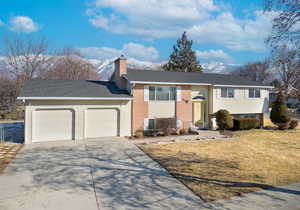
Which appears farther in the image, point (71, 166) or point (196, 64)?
point (196, 64)

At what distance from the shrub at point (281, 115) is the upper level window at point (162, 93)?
10.7m

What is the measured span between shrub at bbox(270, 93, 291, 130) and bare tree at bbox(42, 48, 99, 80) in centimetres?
3003

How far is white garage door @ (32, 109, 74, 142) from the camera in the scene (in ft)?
40.9

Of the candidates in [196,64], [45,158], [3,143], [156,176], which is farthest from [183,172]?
[196,64]

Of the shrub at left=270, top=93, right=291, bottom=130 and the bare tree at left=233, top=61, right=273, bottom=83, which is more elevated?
the bare tree at left=233, top=61, right=273, bottom=83

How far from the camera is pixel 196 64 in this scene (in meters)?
38.9

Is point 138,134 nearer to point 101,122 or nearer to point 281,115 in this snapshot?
point 101,122

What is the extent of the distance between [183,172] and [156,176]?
1.15 m

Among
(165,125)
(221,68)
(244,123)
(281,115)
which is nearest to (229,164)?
(165,125)

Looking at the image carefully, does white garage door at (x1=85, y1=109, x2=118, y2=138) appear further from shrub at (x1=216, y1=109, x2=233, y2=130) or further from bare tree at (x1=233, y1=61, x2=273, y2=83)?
bare tree at (x1=233, y1=61, x2=273, y2=83)

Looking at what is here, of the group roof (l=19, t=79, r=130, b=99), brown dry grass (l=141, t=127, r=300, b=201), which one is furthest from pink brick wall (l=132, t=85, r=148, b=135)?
brown dry grass (l=141, t=127, r=300, b=201)

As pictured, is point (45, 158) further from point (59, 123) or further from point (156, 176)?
point (156, 176)

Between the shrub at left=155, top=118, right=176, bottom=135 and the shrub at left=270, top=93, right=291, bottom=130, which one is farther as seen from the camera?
the shrub at left=270, top=93, right=291, bottom=130

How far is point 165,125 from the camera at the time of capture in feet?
50.2
